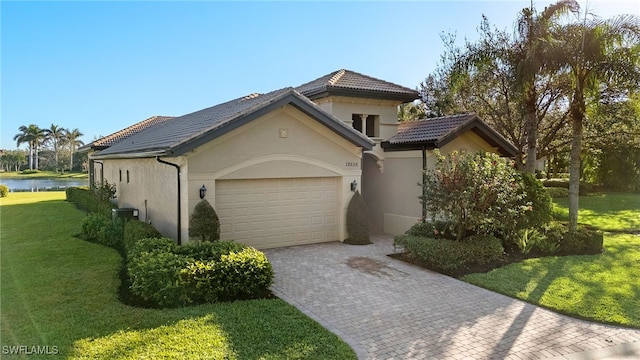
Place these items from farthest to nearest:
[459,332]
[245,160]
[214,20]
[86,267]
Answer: [214,20], [245,160], [86,267], [459,332]

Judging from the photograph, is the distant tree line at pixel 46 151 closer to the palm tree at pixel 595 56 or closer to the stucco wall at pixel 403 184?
the stucco wall at pixel 403 184

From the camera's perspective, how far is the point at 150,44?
1619cm

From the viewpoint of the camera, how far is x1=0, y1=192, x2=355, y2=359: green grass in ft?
19.6

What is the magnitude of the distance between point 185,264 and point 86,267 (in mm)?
4276

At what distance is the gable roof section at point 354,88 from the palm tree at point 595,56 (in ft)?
20.0

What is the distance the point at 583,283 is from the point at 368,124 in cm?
1047

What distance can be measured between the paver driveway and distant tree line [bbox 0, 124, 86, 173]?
8662 cm

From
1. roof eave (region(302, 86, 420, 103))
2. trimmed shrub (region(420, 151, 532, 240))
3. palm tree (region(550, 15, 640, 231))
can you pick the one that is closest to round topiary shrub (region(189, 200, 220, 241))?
trimmed shrub (region(420, 151, 532, 240))

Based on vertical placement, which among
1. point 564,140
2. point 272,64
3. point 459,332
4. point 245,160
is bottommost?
point 459,332

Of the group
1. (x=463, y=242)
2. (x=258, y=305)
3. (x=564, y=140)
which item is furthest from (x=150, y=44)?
(x=564, y=140)

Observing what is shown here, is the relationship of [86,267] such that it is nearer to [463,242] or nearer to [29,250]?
[29,250]

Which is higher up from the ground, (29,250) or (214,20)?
(214,20)

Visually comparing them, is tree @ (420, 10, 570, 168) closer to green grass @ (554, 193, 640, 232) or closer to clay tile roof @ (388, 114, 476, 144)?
clay tile roof @ (388, 114, 476, 144)

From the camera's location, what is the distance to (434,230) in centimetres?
1202
